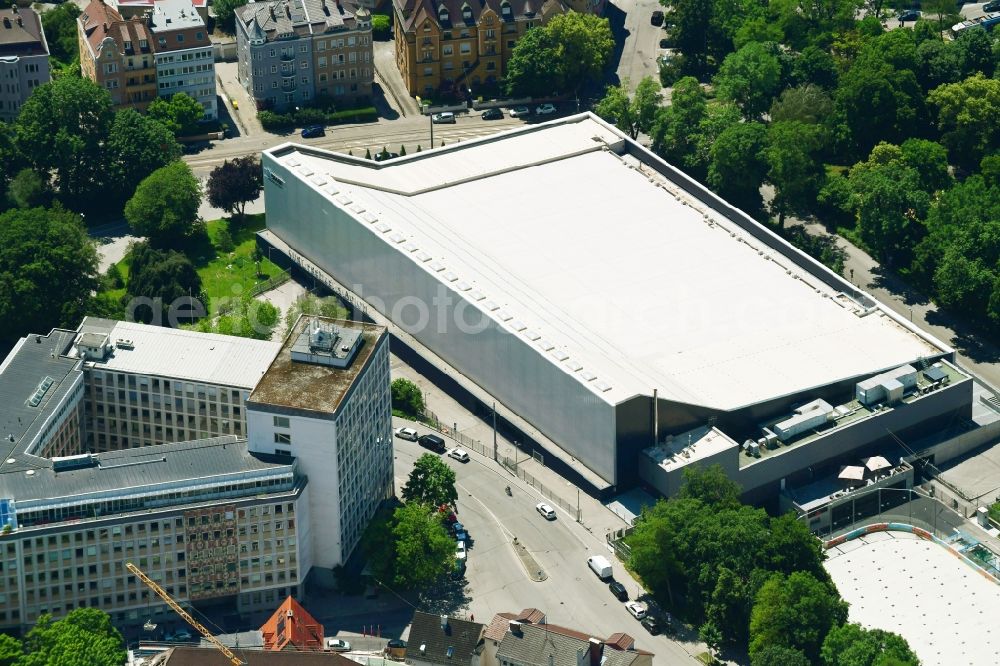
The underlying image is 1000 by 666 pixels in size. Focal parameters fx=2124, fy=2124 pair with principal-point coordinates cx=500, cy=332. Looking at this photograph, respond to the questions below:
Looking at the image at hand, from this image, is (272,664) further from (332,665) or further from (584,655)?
(584,655)

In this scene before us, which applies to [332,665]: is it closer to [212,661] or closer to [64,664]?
[212,661]

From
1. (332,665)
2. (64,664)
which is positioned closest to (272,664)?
(332,665)

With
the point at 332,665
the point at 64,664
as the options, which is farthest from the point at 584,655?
the point at 64,664

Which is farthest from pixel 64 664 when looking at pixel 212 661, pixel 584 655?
pixel 584 655

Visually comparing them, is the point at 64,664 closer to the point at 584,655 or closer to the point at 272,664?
the point at 272,664

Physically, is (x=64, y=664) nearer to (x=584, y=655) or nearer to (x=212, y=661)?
(x=212, y=661)

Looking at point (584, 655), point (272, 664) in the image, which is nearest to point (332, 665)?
point (272, 664)
